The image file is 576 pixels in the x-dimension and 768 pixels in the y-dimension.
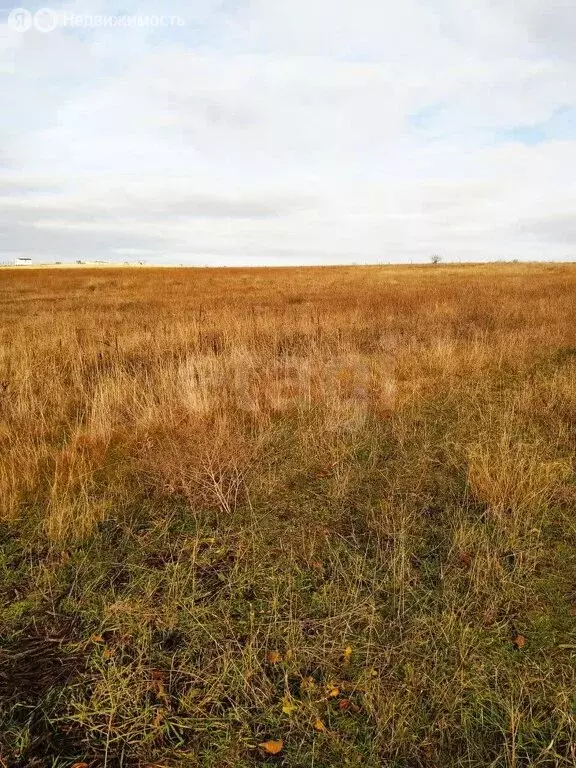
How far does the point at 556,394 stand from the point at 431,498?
11.1 feet

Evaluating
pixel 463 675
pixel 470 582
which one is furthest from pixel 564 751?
pixel 470 582

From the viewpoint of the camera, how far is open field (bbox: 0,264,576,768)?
6.74ft

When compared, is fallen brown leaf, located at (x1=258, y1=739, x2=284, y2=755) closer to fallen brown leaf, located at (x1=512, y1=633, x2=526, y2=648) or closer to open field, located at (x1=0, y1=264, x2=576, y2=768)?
open field, located at (x1=0, y1=264, x2=576, y2=768)

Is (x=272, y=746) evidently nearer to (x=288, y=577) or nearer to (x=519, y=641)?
(x=288, y=577)

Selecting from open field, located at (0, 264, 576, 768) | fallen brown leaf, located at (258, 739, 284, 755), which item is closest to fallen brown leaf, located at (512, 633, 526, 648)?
open field, located at (0, 264, 576, 768)

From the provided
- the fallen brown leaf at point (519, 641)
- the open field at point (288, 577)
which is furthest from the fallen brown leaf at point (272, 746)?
the fallen brown leaf at point (519, 641)

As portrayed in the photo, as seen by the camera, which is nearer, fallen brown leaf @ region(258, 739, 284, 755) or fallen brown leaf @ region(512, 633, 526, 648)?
fallen brown leaf @ region(258, 739, 284, 755)

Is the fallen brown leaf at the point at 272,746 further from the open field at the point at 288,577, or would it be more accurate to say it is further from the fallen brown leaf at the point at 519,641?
the fallen brown leaf at the point at 519,641

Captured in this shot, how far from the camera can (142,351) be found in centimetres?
934

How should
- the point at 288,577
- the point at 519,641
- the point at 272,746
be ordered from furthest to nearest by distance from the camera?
the point at 288,577 < the point at 519,641 < the point at 272,746

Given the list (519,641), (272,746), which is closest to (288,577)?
(272,746)

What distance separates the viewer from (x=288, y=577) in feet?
9.68

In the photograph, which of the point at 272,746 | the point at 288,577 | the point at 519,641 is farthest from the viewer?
the point at 288,577

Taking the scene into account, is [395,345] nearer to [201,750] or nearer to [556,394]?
[556,394]
